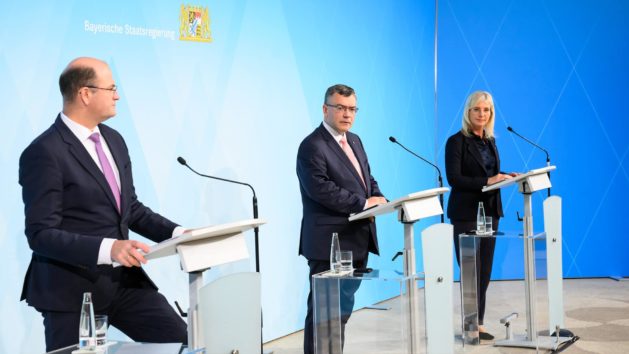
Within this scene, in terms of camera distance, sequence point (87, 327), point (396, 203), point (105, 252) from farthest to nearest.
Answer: point (396, 203) < point (105, 252) < point (87, 327)

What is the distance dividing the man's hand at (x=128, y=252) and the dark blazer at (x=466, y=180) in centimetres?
320

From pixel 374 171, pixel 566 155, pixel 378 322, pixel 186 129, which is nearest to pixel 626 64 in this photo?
pixel 566 155

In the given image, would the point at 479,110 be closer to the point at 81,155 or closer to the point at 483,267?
the point at 483,267

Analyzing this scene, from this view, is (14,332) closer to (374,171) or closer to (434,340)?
(434,340)

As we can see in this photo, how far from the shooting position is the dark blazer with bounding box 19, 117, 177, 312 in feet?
9.51

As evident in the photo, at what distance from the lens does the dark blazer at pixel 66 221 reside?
2.90 m

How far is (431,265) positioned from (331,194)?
74 centimetres

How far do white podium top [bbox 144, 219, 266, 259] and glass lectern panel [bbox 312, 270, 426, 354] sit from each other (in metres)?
1.01

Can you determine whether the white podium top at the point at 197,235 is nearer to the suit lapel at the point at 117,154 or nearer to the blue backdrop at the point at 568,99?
the suit lapel at the point at 117,154

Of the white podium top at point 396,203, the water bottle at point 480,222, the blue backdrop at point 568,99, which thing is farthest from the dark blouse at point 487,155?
the blue backdrop at point 568,99

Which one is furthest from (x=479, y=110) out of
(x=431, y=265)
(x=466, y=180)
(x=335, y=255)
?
(x=335, y=255)

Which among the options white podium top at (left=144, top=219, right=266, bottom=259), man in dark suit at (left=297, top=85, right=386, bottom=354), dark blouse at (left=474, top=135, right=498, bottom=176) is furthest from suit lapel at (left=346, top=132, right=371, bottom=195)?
white podium top at (left=144, top=219, right=266, bottom=259)

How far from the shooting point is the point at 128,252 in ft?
8.93

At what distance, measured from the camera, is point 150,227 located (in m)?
3.40
